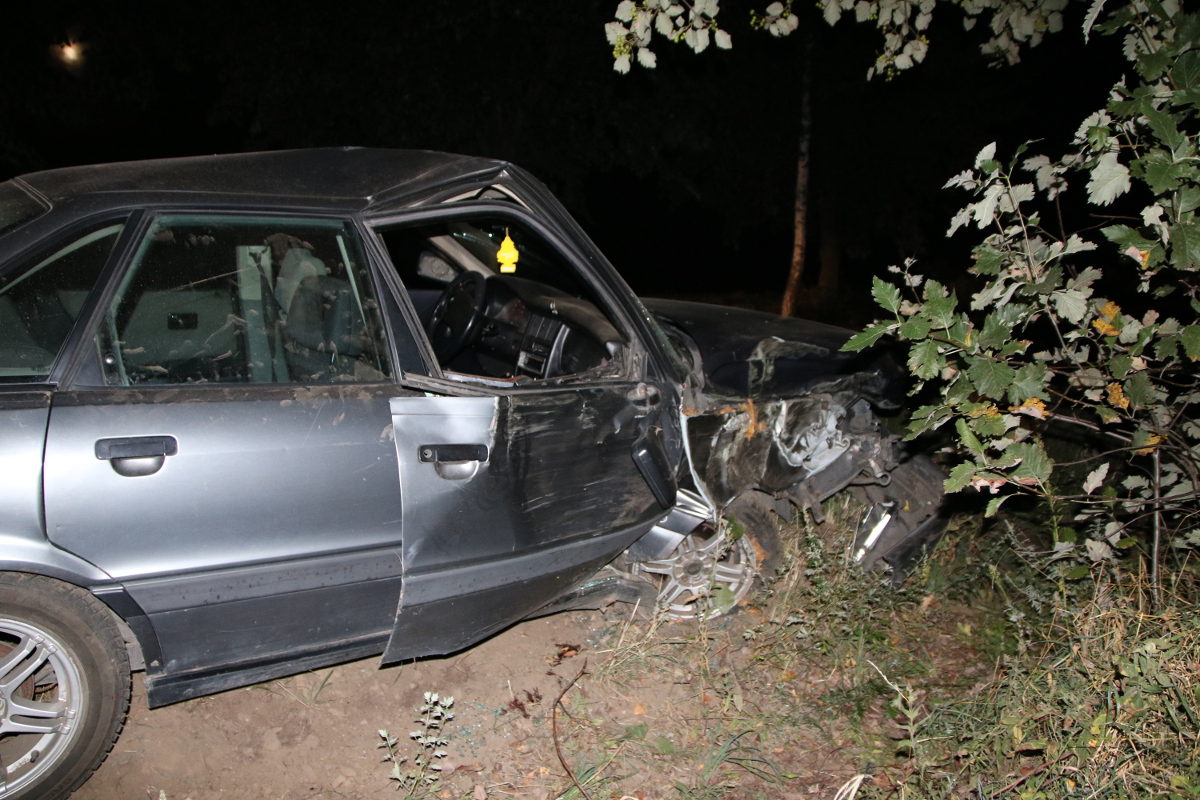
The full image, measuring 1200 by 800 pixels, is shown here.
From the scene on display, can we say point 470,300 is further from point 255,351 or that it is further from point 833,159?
point 833,159

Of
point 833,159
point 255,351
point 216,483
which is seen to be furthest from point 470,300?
point 833,159

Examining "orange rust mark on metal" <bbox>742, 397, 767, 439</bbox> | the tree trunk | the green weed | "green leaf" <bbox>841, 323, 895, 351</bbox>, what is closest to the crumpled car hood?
"orange rust mark on metal" <bbox>742, 397, 767, 439</bbox>

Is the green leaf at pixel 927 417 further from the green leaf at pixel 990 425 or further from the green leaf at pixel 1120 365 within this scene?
the green leaf at pixel 1120 365

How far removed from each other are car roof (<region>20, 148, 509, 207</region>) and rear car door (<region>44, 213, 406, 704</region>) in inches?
4.6

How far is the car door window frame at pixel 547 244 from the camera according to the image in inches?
108

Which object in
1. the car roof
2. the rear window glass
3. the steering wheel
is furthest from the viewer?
the steering wheel

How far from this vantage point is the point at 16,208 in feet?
8.18

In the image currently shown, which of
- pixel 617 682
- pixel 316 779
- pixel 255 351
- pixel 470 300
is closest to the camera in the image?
pixel 255 351

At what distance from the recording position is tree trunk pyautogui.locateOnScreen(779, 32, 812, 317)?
10.9 meters

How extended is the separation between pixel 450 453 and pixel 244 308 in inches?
30.0

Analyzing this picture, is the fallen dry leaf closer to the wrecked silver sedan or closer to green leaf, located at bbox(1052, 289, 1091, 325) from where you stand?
the wrecked silver sedan

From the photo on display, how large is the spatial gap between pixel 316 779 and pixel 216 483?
3.63 ft

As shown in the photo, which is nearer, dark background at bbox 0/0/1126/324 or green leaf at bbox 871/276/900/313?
green leaf at bbox 871/276/900/313

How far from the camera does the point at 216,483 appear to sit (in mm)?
2400
